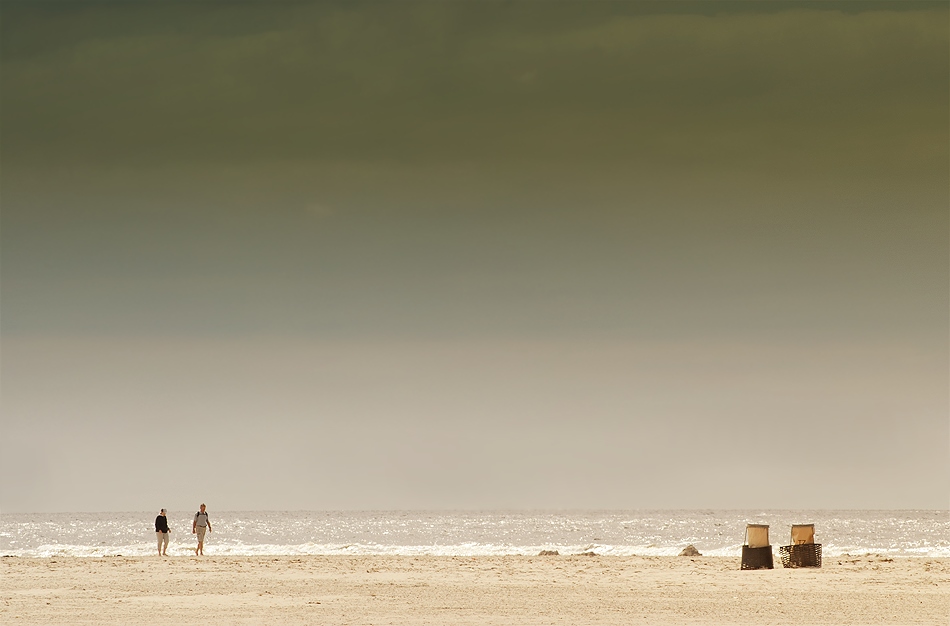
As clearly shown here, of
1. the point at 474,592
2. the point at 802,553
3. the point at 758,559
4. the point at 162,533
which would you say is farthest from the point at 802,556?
the point at 162,533

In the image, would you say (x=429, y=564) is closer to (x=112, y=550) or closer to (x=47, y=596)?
(x=47, y=596)

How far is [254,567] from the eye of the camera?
24.1 meters

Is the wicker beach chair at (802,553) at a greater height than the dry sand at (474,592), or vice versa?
the wicker beach chair at (802,553)

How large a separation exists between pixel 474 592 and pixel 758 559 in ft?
25.9

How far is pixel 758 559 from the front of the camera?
23.0 meters

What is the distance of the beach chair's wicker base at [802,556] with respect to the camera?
23188mm

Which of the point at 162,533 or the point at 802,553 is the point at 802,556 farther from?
the point at 162,533

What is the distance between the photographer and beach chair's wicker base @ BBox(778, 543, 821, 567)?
76.1 ft

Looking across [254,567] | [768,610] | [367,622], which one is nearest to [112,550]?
[254,567]

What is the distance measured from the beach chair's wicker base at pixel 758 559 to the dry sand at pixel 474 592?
55cm

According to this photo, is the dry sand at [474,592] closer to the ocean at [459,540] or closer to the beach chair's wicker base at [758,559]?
the beach chair's wicker base at [758,559]

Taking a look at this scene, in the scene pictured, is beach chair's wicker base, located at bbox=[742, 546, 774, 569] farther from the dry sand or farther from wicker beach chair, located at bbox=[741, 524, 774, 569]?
the dry sand

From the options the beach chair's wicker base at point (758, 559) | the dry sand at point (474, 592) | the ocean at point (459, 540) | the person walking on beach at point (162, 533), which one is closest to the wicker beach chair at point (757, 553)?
the beach chair's wicker base at point (758, 559)

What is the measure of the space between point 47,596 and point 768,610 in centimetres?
1336
